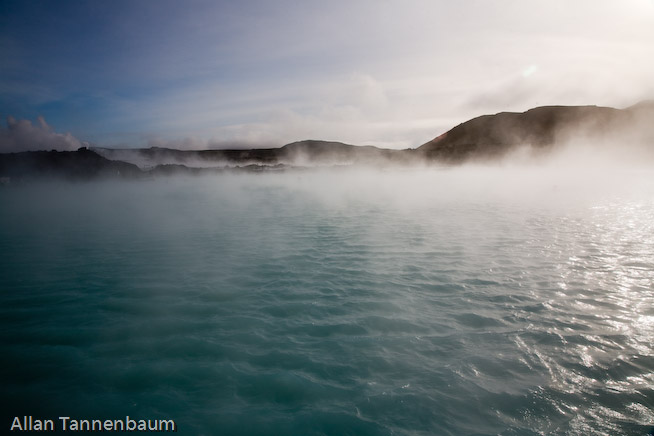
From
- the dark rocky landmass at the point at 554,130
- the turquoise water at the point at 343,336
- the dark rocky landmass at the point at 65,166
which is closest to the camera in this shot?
the turquoise water at the point at 343,336

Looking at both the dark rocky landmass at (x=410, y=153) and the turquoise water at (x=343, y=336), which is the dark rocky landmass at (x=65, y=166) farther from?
the turquoise water at (x=343, y=336)

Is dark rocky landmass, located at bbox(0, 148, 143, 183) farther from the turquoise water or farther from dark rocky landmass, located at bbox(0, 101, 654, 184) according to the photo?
the turquoise water

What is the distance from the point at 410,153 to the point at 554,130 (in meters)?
48.0

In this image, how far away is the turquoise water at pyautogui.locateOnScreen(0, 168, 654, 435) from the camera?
332cm

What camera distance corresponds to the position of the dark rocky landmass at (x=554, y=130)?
90750 mm

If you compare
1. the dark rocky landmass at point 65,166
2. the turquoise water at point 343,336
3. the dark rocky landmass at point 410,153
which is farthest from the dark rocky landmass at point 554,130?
the turquoise water at point 343,336

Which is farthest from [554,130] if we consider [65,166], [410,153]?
[65,166]

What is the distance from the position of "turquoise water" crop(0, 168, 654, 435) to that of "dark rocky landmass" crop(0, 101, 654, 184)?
70393 millimetres

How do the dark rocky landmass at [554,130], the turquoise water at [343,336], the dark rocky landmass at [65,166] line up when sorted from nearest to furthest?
the turquoise water at [343,336] → the dark rocky landmass at [65,166] → the dark rocky landmass at [554,130]

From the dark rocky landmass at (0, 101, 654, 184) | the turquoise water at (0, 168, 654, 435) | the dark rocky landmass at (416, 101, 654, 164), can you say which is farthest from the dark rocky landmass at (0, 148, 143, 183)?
the dark rocky landmass at (416, 101, 654, 164)

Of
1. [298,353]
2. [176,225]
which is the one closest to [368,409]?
[298,353]

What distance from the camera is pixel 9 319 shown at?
550cm

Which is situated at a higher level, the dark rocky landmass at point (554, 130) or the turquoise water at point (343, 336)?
the dark rocky landmass at point (554, 130)

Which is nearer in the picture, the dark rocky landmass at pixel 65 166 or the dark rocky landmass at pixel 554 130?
the dark rocky landmass at pixel 65 166
